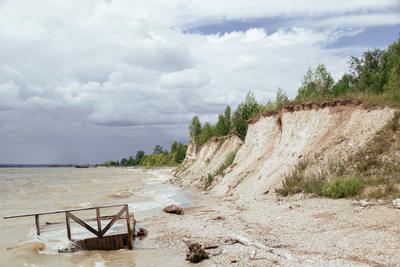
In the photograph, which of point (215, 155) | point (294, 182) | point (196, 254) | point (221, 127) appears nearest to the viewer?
point (196, 254)

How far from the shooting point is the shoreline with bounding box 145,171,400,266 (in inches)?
557

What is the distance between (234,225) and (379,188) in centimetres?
761

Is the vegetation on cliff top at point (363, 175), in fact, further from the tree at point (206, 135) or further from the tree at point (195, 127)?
the tree at point (195, 127)

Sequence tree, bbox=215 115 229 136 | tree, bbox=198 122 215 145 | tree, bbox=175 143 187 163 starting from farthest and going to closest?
tree, bbox=175 143 187 163
tree, bbox=198 122 215 145
tree, bbox=215 115 229 136

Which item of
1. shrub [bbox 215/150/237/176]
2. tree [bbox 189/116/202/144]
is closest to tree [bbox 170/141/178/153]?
tree [bbox 189/116/202/144]

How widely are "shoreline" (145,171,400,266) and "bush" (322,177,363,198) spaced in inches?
25.3

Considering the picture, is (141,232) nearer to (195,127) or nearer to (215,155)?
(215,155)

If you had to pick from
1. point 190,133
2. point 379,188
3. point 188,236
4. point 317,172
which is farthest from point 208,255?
point 190,133

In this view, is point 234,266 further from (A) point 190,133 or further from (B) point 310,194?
(A) point 190,133

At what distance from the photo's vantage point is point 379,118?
91.3 feet

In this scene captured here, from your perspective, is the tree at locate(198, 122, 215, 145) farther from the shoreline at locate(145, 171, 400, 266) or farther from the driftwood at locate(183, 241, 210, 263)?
the driftwood at locate(183, 241, 210, 263)

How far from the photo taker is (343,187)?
23234 mm

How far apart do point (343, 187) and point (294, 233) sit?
6.70 metres

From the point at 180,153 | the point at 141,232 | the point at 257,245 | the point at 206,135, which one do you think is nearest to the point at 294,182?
the point at 141,232
